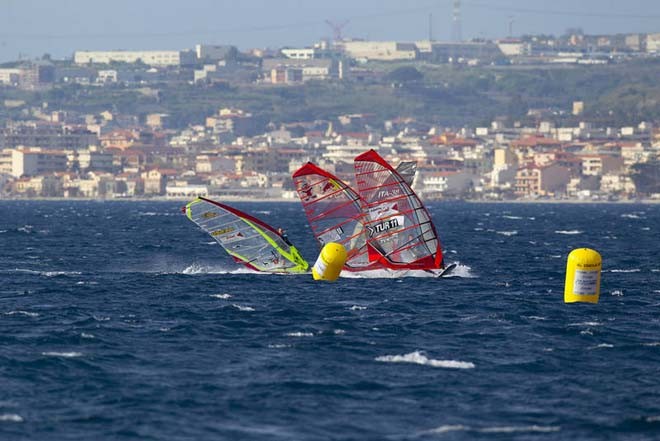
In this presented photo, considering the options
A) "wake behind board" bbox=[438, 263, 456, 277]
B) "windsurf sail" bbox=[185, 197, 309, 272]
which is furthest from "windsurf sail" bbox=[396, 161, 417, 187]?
"windsurf sail" bbox=[185, 197, 309, 272]

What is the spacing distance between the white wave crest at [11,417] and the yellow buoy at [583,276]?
2240 centimetres

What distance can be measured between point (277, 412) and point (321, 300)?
1930 cm

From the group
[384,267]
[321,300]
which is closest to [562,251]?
A: [384,267]

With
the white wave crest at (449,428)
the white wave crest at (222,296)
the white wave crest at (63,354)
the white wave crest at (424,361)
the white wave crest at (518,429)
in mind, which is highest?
the white wave crest at (63,354)

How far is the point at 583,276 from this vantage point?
51094 mm

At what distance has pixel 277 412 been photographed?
32406 millimetres

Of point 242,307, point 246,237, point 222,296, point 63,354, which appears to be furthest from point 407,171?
point 63,354

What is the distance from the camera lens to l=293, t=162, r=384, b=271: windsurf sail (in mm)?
58812

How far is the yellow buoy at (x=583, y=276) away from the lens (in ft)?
166

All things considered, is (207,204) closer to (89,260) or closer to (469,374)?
(89,260)

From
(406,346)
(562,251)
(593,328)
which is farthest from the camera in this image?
(562,251)

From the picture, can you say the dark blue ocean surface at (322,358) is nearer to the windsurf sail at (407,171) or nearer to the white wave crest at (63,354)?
the white wave crest at (63,354)

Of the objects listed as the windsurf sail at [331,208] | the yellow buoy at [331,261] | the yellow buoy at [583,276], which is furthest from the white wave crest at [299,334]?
the windsurf sail at [331,208]

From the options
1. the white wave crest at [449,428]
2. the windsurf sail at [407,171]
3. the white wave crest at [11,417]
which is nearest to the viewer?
the white wave crest at [449,428]
